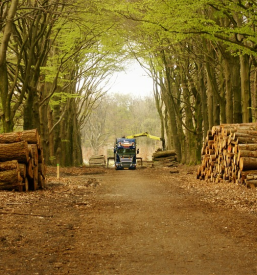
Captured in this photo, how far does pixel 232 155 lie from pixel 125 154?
20.8m

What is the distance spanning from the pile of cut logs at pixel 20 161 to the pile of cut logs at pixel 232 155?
230 inches

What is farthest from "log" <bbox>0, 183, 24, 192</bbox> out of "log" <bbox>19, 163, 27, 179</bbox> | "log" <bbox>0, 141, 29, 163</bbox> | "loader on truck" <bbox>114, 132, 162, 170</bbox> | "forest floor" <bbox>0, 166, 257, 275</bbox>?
"loader on truck" <bbox>114, 132, 162, 170</bbox>

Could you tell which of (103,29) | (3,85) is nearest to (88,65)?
(103,29)

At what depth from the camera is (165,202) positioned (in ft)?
33.9

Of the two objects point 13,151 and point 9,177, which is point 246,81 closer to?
point 13,151

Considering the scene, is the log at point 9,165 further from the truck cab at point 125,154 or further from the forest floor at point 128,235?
the truck cab at point 125,154

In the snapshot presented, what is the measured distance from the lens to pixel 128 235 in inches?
255

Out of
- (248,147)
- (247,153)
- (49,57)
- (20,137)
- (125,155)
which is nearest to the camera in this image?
(20,137)

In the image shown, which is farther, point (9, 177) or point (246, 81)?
point (246, 81)

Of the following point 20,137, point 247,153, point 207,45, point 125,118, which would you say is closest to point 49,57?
point 207,45

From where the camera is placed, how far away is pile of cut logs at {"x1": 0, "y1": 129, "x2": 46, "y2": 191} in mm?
11531

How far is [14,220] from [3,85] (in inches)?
455

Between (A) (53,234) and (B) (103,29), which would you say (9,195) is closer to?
(A) (53,234)

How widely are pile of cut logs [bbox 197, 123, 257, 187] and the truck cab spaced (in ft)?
54.2
